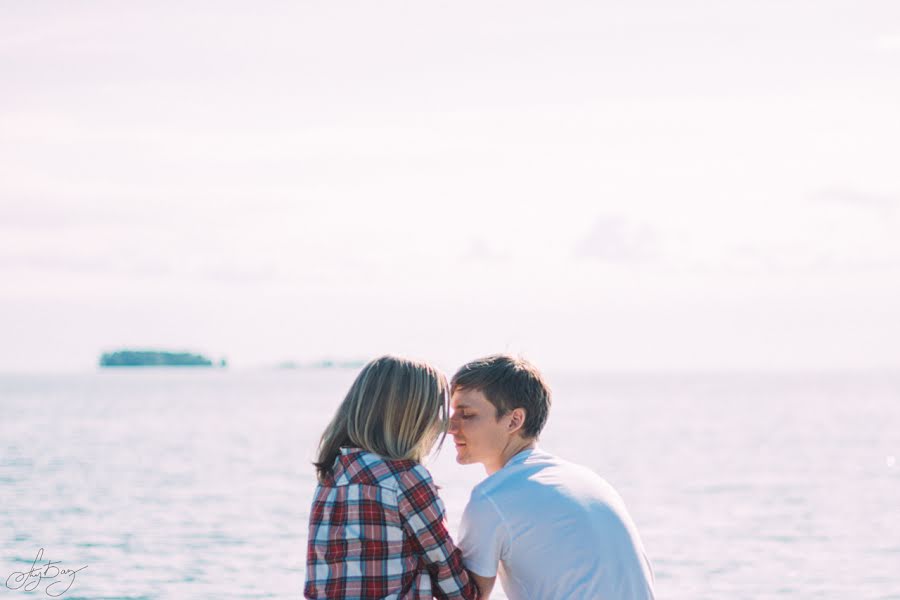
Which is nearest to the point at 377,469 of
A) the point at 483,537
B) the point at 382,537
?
the point at 382,537

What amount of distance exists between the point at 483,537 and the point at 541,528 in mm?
205

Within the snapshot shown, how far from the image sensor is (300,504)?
17.7 metres

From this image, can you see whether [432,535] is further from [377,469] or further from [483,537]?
[377,469]

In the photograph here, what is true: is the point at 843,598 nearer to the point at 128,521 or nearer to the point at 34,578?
the point at 34,578

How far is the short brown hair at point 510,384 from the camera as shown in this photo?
367 cm

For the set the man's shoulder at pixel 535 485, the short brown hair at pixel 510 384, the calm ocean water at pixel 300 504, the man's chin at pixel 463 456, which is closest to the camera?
the man's shoulder at pixel 535 485

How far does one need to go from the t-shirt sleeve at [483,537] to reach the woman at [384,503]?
48 millimetres

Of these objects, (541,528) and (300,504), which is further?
(300,504)

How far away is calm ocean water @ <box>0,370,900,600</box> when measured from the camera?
11008mm

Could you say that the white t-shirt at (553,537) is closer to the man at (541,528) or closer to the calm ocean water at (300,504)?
the man at (541,528)

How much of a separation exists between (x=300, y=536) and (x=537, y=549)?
10979mm

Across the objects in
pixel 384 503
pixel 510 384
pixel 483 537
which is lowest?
pixel 483 537

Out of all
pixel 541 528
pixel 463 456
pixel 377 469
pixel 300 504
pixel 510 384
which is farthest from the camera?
pixel 300 504

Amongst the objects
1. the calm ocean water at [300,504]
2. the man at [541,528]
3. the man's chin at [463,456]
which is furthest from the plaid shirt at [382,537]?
the calm ocean water at [300,504]
